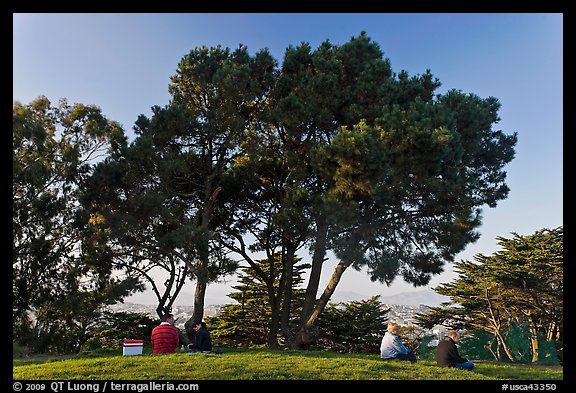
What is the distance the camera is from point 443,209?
15516mm

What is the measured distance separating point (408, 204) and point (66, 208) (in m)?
11.8

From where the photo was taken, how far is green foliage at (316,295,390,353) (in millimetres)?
23141

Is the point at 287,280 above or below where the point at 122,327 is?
above

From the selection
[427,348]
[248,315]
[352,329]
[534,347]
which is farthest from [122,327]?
[534,347]

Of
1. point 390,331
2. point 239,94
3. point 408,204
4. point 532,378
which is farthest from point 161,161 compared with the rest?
point 532,378

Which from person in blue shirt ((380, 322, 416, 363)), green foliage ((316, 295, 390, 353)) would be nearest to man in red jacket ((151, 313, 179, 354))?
person in blue shirt ((380, 322, 416, 363))

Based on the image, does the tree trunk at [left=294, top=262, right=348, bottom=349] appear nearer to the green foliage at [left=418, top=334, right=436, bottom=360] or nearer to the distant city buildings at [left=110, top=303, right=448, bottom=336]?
the green foliage at [left=418, top=334, right=436, bottom=360]

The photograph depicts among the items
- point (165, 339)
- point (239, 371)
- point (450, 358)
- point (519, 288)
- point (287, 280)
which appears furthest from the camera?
point (519, 288)

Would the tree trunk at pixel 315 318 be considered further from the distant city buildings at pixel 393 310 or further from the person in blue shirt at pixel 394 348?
the distant city buildings at pixel 393 310

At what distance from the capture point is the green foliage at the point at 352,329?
23141 millimetres

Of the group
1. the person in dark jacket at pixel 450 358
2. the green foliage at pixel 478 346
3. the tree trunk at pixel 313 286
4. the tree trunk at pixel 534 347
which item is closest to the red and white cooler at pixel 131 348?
the tree trunk at pixel 313 286

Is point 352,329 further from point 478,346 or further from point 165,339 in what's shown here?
point 165,339

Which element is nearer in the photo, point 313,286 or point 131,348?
point 131,348

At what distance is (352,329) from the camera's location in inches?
915
